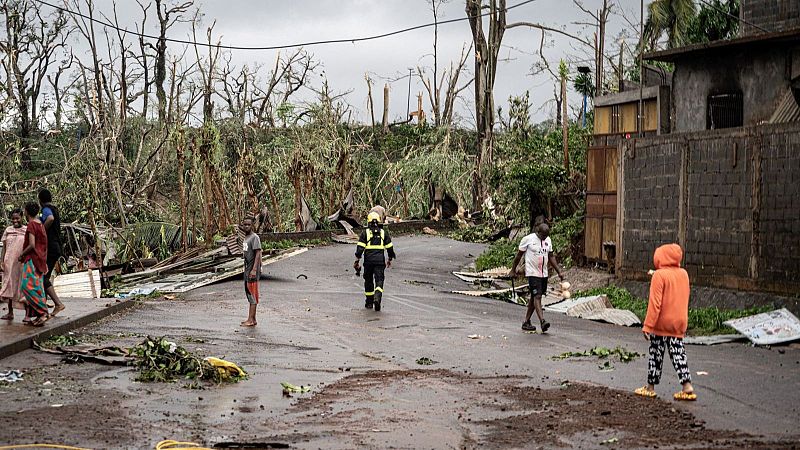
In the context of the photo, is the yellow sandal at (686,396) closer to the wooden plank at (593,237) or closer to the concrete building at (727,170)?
the concrete building at (727,170)

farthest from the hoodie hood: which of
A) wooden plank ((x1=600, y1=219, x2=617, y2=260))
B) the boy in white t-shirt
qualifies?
wooden plank ((x1=600, y1=219, x2=617, y2=260))

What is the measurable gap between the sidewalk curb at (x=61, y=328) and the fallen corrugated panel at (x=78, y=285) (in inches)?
89.0

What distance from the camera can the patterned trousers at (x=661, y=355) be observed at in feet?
33.1

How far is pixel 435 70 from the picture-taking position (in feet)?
199

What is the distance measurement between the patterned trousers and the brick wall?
16.6 m

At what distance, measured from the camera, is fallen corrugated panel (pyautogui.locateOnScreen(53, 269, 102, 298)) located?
70.2ft

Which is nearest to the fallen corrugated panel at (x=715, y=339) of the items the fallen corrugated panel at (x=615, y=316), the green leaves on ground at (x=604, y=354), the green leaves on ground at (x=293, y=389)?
the green leaves on ground at (x=604, y=354)

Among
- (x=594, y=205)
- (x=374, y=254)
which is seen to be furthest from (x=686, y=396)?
(x=594, y=205)

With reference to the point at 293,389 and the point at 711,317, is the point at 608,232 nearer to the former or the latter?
the point at 711,317

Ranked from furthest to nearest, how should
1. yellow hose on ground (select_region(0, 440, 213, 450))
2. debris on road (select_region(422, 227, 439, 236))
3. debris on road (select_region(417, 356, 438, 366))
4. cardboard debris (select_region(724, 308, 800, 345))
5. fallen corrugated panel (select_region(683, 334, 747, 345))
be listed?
1. debris on road (select_region(422, 227, 439, 236))
2. fallen corrugated panel (select_region(683, 334, 747, 345))
3. cardboard debris (select_region(724, 308, 800, 345))
4. debris on road (select_region(417, 356, 438, 366))
5. yellow hose on ground (select_region(0, 440, 213, 450))

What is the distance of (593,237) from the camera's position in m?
24.2

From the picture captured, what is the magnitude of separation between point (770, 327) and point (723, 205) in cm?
316

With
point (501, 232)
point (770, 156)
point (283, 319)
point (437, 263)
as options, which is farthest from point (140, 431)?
point (501, 232)

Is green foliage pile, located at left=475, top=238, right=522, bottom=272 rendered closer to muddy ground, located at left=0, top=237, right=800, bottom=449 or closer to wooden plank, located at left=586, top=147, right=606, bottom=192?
wooden plank, located at left=586, top=147, right=606, bottom=192
